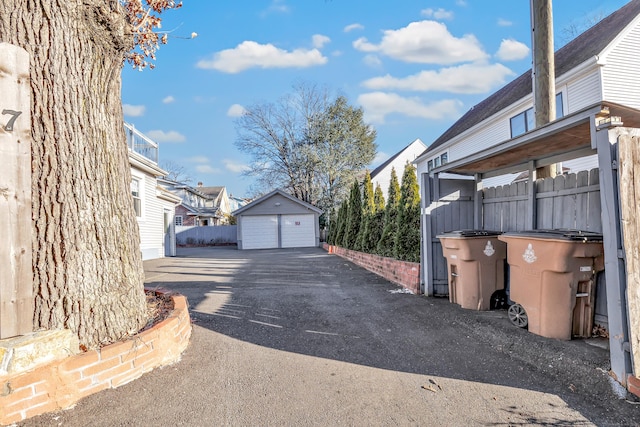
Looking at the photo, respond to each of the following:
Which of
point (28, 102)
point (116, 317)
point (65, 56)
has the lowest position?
point (116, 317)

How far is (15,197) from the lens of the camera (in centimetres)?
257

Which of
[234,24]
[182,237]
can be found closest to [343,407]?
[234,24]

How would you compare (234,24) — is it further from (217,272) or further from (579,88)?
(579,88)

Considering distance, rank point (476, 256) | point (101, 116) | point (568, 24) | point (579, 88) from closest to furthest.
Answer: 1. point (101, 116)
2. point (476, 256)
3. point (579, 88)
4. point (568, 24)

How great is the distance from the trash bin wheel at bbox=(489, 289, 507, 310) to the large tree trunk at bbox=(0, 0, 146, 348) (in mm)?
4549

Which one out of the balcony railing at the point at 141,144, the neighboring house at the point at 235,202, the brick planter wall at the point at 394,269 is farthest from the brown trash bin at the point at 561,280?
the neighboring house at the point at 235,202

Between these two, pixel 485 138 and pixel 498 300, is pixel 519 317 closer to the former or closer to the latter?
pixel 498 300

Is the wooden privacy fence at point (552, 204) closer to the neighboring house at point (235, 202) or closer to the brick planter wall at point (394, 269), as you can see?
the brick planter wall at point (394, 269)

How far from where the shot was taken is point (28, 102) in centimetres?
268

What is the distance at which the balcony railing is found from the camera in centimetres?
1210

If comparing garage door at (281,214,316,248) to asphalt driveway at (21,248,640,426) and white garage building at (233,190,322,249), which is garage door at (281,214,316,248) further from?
asphalt driveway at (21,248,640,426)

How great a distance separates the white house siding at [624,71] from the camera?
8984mm

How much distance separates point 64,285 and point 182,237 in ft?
89.3

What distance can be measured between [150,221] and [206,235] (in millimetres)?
14979
